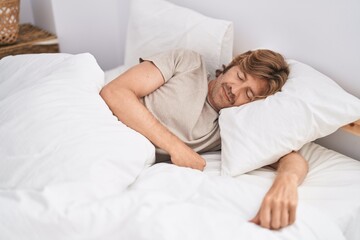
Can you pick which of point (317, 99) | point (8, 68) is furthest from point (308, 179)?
point (8, 68)

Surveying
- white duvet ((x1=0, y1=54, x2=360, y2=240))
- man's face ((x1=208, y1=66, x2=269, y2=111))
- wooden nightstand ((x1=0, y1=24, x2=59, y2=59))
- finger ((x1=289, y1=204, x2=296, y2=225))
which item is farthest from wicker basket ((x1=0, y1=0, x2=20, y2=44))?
finger ((x1=289, y1=204, x2=296, y2=225))

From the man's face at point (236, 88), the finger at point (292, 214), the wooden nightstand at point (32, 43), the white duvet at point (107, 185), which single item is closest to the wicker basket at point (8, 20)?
the wooden nightstand at point (32, 43)

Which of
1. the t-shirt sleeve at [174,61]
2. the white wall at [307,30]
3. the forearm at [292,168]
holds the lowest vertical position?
the forearm at [292,168]

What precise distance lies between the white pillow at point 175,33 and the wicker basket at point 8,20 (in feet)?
1.70

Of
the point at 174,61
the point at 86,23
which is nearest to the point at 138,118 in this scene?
the point at 174,61

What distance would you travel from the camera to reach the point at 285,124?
912 millimetres

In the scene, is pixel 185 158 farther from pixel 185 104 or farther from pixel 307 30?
pixel 307 30

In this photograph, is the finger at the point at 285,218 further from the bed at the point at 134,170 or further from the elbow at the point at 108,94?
the elbow at the point at 108,94

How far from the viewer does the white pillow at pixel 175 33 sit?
1.23 metres

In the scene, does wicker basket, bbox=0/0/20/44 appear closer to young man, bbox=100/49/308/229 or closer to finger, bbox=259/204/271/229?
young man, bbox=100/49/308/229

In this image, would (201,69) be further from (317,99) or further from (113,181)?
(113,181)

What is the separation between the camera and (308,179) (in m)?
0.92

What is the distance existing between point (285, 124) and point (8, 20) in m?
1.27

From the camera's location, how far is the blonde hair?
105 cm
